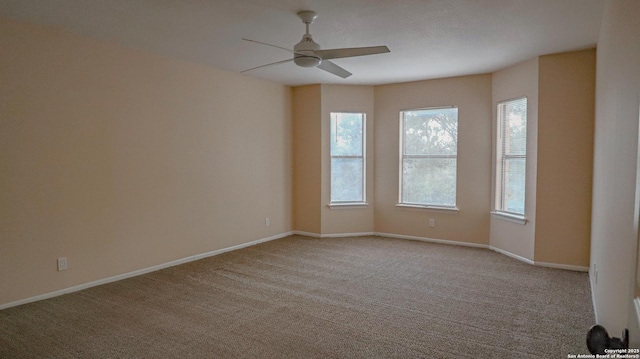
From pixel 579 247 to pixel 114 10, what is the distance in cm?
541

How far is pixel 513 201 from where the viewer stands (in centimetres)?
513

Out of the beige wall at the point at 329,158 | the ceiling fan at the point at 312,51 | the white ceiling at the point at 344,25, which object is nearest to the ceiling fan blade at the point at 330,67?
the ceiling fan at the point at 312,51

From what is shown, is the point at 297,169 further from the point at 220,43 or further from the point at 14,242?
the point at 14,242

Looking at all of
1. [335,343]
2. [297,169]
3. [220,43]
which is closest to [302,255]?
[297,169]

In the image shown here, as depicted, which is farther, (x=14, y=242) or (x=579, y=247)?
(x=579, y=247)

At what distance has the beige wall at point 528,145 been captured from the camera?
4.63 meters

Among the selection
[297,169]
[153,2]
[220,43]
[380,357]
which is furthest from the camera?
[297,169]

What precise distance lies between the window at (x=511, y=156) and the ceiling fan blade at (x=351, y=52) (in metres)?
2.88

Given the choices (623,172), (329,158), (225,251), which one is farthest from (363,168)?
(623,172)

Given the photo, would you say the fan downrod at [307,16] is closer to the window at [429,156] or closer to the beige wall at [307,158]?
the beige wall at [307,158]

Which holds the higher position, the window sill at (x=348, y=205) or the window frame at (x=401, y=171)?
the window frame at (x=401, y=171)

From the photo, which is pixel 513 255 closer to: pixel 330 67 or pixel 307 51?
pixel 330 67

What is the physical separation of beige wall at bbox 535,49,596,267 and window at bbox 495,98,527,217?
1.17 ft

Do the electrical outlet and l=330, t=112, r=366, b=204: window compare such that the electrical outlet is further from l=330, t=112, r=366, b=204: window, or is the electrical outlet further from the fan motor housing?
l=330, t=112, r=366, b=204: window
